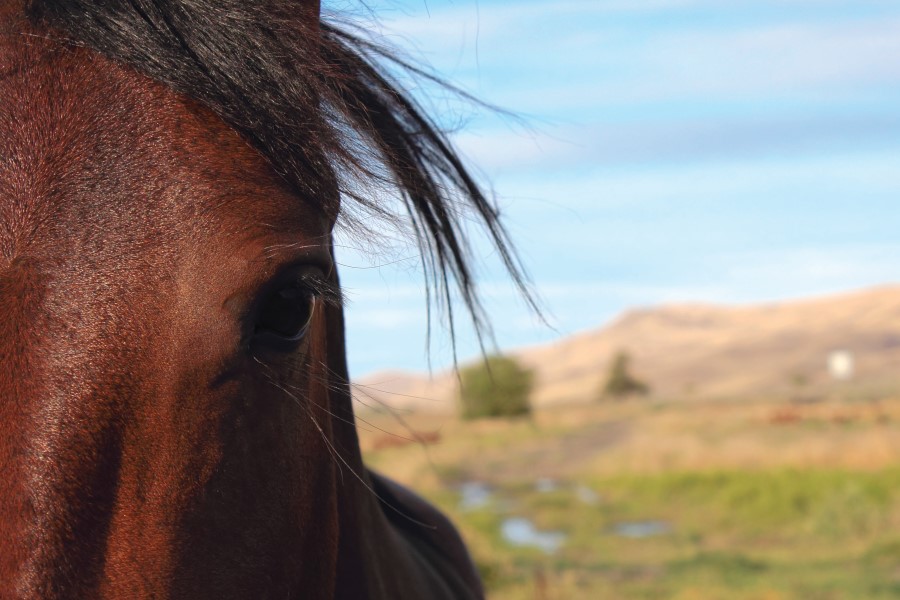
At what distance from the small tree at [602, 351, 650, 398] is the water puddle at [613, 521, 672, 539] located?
38943 millimetres

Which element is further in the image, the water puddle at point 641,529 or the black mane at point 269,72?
the water puddle at point 641,529

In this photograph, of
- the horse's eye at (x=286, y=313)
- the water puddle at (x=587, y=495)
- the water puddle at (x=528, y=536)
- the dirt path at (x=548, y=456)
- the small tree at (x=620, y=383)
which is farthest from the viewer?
the small tree at (x=620, y=383)

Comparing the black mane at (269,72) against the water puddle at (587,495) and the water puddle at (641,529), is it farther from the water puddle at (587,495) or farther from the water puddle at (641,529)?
the water puddle at (587,495)

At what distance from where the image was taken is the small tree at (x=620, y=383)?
61.2 meters

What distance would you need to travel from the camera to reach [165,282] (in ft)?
4.65

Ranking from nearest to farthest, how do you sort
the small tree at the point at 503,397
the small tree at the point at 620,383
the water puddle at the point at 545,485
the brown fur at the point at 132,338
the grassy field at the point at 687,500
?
the brown fur at the point at 132,338 < the grassy field at the point at 687,500 < the water puddle at the point at 545,485 < the small tree at the point at 503,397 < the small tree at the point at 620,383

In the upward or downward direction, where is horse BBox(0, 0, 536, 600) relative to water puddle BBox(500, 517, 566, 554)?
downward

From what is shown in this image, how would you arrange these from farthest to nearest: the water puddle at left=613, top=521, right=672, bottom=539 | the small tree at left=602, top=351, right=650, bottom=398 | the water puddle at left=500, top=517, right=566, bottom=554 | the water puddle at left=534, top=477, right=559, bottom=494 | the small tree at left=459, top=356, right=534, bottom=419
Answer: the small tree at left=602, top=351, right=650, bottom=398
the small tree at left=459, top=356, right=534, bottom=419
the water puddle at left=534, top=477, right=559, bottom=494
the water puddle at left=613, top=521, right=672, bottom=539
the water puddle at left=500, top=517, right=566, bottom=554

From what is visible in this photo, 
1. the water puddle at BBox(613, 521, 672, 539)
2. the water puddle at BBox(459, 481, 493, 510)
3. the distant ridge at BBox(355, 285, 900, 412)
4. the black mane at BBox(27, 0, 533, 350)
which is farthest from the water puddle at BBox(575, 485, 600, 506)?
the black mane at BBox(27, 0, 533, 350)

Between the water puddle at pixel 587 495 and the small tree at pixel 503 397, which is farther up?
the small tree at pixel 503 397

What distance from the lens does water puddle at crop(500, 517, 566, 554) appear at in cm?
1900

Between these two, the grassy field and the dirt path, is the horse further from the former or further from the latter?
the dirt path

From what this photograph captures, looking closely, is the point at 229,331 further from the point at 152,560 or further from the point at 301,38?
the point at 301,38

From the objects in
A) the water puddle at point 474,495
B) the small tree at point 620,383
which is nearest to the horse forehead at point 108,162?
the water puddle at point 474,495
